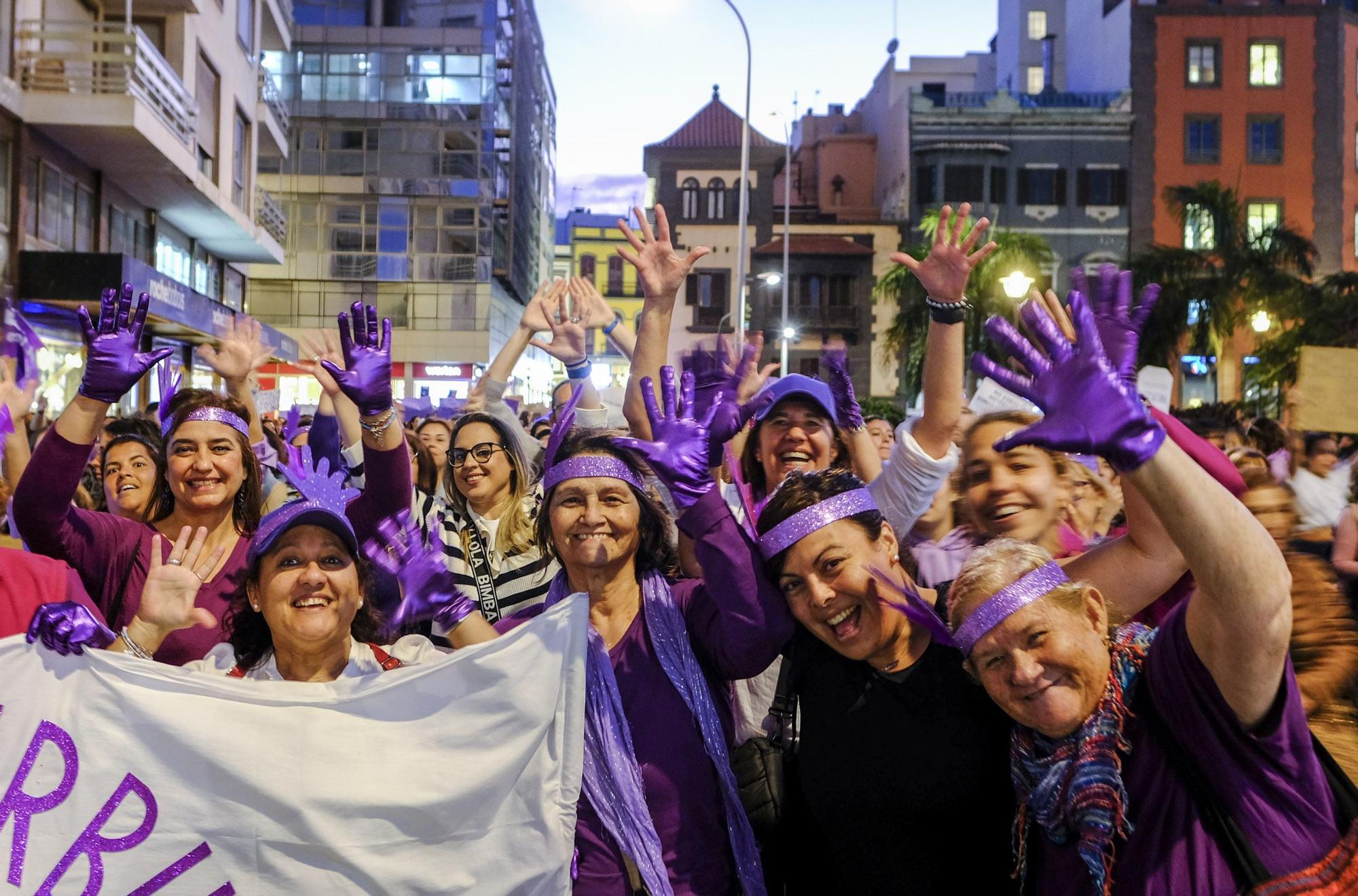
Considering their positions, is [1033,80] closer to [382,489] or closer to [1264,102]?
[1264,102]

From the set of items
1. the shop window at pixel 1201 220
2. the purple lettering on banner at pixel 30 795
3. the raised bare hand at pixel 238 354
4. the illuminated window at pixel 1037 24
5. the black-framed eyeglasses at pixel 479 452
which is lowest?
the purple lettering on banner at pixel 30 795

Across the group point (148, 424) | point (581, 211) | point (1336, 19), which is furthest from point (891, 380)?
point (581, 211)

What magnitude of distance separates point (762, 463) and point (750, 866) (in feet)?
5.20

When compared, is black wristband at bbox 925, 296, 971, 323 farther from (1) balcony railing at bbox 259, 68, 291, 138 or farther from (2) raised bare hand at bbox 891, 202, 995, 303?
(1) balcony railing at bbox 259, 68, 291, 138

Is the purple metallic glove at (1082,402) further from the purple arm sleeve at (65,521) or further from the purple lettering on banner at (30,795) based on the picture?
the purple arm sleeve at (65,521)

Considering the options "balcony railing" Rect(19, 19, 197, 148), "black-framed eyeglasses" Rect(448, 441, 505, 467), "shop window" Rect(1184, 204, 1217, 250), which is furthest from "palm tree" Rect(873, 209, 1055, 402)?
"black-framed eyeglasses" Rect(448, 441, 505, 467)

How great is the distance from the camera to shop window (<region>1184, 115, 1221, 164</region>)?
43.0 metres

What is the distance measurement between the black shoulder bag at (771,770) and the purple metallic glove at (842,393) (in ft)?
5.66

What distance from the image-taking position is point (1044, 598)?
246 centimetres

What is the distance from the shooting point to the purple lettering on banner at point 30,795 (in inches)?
110

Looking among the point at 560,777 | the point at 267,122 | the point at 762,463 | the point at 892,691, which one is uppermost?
the point at 267,122

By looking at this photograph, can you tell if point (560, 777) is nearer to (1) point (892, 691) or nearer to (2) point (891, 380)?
(1) point (892, 691)

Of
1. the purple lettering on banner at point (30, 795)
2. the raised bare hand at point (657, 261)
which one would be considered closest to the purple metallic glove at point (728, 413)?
the raised bare hand at point (657, 261)

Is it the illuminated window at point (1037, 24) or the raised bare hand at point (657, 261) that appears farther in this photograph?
the illuminated window at point (1037, 24)
